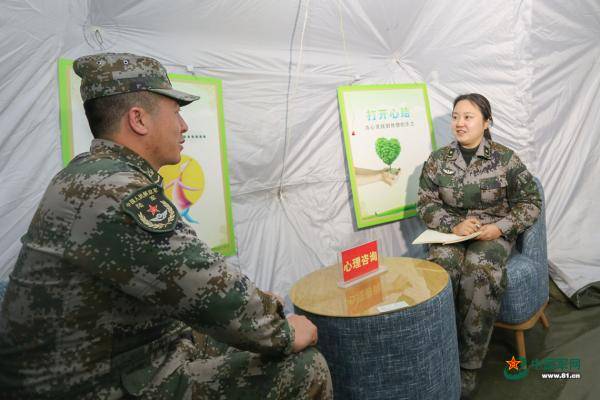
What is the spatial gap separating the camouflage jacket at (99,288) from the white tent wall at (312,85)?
2.61 ft

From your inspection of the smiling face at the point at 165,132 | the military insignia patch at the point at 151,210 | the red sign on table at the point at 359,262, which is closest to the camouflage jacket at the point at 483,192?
the red sign on table at the point at 359,262

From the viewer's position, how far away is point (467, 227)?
6.82ft

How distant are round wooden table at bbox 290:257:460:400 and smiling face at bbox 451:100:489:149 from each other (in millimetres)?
1060

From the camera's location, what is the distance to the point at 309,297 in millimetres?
1597

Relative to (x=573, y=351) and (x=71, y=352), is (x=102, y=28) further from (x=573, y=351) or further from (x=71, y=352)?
(x=573, y=351)

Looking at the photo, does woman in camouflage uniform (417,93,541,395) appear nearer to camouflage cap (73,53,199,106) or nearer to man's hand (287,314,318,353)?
man's hand (287,314,318,353)

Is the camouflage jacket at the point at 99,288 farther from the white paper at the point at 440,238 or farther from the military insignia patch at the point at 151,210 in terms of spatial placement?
the white paper at the point at 440,238

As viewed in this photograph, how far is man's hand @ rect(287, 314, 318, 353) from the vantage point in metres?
1.05

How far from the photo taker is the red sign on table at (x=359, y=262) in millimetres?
1669

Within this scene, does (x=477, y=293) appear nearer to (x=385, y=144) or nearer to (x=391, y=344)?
(x=391, y=344)

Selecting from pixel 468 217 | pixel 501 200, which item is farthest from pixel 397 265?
pixel 501 200

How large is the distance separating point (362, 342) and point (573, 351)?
131cm

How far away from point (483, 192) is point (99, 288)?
189cm

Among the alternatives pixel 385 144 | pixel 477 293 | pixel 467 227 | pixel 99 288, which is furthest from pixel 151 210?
pixel 385 144
